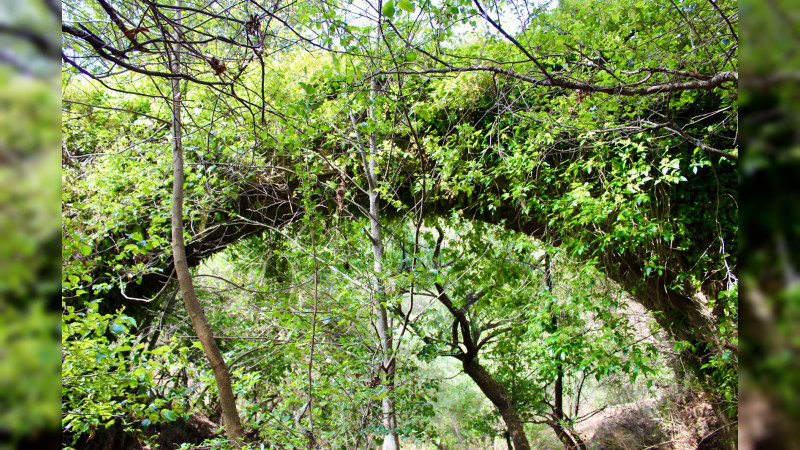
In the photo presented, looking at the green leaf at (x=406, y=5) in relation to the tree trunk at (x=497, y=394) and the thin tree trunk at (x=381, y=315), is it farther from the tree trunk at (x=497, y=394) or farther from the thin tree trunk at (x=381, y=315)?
the tree trunk at (x=497, y=394)

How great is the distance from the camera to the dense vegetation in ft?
7.00

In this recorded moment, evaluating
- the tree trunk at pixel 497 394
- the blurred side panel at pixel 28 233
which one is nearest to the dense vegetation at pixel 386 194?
the tree trunk at pixel 497 394

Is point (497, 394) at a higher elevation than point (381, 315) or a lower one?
lower

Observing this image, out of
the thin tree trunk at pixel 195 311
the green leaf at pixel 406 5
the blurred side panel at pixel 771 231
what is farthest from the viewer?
the thin tree trunk at pixel 195 311

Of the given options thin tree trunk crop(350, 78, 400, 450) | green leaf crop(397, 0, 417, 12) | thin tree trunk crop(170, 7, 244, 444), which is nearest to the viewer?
green leaf crop(397, 0, 417, 12)

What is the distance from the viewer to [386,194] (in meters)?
3.48

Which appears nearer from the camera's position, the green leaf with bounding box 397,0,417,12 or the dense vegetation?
the green leaf with bounding box 397,0,417,12

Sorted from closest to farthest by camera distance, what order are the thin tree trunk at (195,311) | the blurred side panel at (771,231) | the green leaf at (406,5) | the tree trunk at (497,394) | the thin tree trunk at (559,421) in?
1. the blurred side panel at (771,231)
2. the green leaf at (406,5)
3. the thin tree trunk at (195,311)
4. the thin tree trunk at (559,421)
5. the tree trunk at (497,394)

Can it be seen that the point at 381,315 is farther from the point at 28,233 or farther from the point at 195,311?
the point at 28,233

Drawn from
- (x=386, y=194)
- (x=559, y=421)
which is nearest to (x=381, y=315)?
(x=386, y=194)

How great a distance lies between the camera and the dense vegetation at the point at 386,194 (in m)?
2.13

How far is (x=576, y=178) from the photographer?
384cm

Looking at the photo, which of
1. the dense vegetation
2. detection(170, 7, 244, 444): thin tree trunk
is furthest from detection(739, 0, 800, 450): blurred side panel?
detection(170, 7, 244, 444): thin tree trunk

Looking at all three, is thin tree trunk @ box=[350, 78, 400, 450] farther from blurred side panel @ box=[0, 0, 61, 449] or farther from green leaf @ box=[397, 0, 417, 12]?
blurred side panel @ box=[0, 0, 61, 449]
